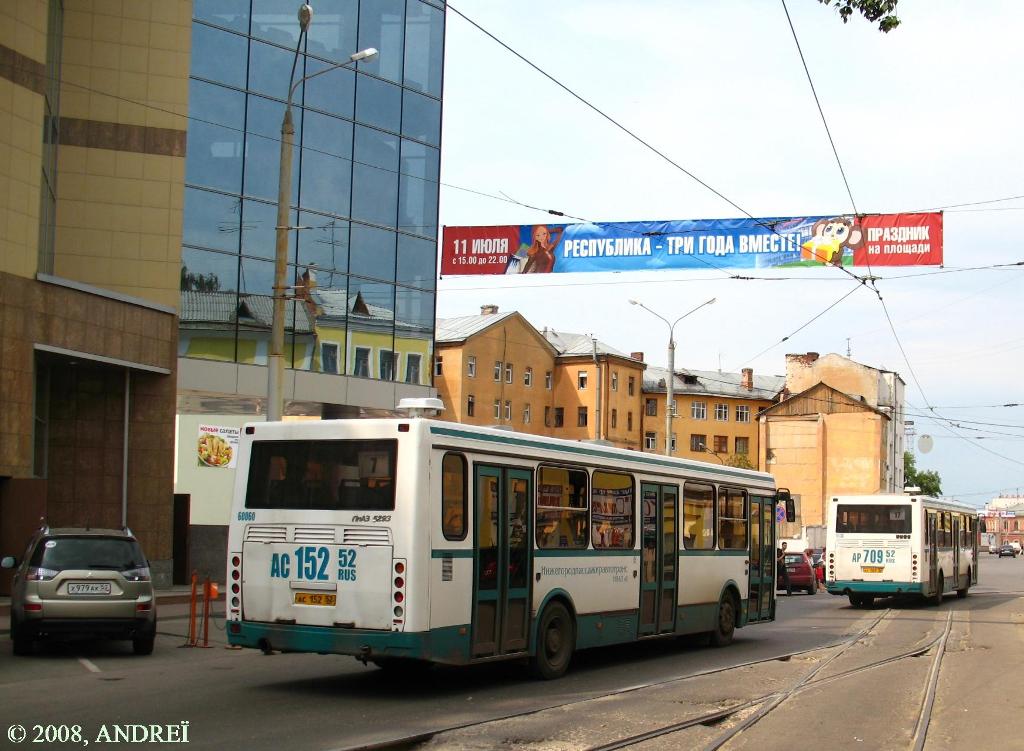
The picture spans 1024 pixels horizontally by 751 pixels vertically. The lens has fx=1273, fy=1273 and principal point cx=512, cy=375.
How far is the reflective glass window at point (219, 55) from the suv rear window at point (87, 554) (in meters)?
17.5

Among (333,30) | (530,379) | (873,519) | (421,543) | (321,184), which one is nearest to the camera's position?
(421,543)

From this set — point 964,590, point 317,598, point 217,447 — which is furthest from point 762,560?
point 217,447

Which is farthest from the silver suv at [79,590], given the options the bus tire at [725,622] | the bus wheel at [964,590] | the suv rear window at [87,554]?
the bus wheel at [964,590]

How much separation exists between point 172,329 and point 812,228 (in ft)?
46.1

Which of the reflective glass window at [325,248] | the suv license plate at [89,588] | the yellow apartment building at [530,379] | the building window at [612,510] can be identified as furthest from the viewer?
the yellow apartment building at [530,379]

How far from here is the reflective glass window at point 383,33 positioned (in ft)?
113

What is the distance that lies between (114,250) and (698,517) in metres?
15.9

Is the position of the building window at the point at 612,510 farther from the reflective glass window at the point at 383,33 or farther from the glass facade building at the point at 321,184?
the reflective glass window at the point at 383,33

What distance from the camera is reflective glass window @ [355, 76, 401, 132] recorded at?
34438 mm

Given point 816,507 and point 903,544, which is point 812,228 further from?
point 816,507

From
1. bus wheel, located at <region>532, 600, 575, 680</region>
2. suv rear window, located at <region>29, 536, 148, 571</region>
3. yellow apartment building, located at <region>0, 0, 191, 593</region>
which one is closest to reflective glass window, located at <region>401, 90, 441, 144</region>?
yellow apartment building, located at <region>0, 0, 191, 593</region>

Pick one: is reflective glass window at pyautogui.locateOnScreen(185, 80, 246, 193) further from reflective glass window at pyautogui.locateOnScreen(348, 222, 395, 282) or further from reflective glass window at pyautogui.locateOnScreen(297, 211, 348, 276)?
reflective glass window at pyautogui.locateOnScreen(348, 222, 395, 282)

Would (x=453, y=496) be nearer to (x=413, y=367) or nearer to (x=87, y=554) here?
(x=87, y=554)

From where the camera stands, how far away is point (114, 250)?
91.9ft
